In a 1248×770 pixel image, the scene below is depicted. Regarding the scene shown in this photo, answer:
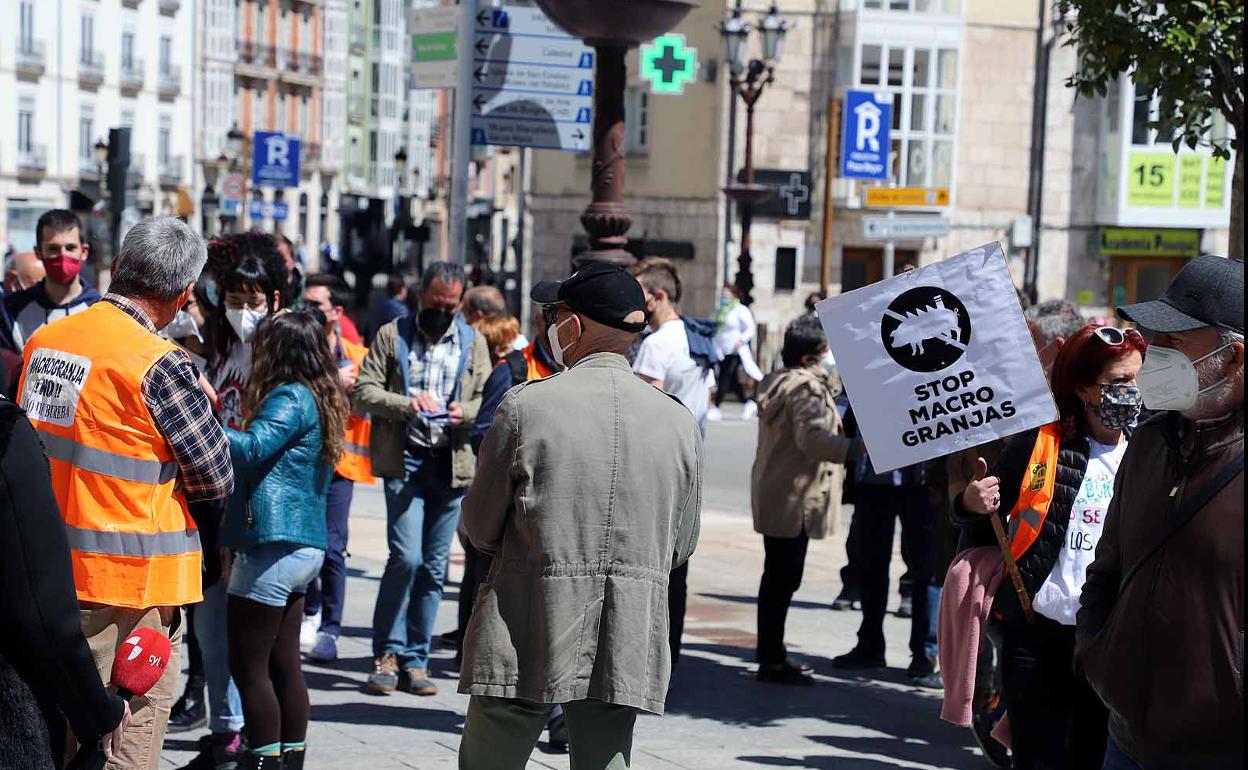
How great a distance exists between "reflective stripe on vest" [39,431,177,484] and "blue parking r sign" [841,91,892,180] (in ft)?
66.1

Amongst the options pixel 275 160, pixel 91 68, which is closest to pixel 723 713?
pixel 275 160

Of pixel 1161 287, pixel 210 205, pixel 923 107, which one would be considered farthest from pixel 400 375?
pixel 210 205

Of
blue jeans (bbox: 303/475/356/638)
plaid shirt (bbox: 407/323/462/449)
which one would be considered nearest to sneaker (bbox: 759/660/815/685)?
plaid shirt (bbox: 407/323/462/449)

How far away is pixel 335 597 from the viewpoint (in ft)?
29.5

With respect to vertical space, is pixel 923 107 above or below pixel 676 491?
above

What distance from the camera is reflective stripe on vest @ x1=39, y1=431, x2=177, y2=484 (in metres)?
4.86

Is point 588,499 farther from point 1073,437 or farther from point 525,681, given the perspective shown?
point 1073,437

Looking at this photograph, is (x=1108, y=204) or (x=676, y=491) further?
(x=1108, y=204)

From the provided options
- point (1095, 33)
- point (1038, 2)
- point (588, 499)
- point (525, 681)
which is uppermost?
point (1038, 2)

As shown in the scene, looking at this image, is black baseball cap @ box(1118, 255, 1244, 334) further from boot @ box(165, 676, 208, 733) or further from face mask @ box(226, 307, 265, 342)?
boot @ box(165, 676, 208, 733)

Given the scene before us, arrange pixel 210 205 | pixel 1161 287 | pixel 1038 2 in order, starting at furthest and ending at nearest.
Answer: pixel 210 205 < pixel 1161 287 < pixel 1038 2

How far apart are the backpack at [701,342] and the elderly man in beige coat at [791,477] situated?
0.50 metres

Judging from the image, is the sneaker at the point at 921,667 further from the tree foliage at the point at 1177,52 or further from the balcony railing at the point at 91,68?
the balcony railing at the point at 91,68

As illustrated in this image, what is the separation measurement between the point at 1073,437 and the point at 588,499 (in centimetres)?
193
